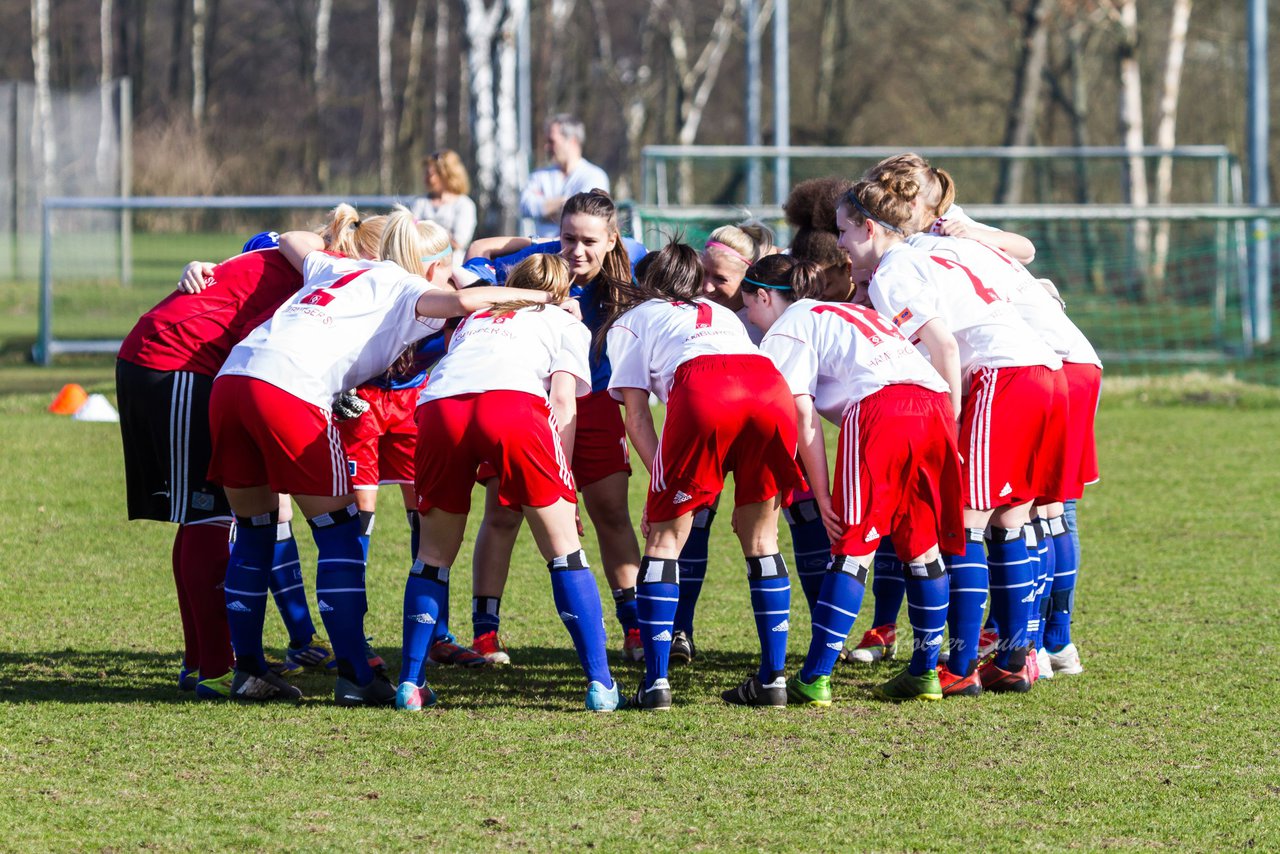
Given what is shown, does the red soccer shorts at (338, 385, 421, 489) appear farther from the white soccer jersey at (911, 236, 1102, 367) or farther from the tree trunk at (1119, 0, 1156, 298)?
the tree trunk at (1119, 0, 1156, 298)

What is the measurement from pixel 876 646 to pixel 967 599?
2.47 feet

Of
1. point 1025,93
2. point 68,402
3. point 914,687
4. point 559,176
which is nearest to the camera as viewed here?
point 914,687

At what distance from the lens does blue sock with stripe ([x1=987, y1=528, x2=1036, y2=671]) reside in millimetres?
4984

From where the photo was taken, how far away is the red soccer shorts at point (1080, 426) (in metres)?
4.99

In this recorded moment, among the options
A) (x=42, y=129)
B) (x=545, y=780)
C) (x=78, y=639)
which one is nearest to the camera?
(x=545, y=780)

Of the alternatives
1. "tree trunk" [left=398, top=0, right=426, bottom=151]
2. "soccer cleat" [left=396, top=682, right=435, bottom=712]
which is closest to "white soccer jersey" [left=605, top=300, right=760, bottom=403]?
"soccer cleat" [left=396, top=682, right=435, bottom=712]

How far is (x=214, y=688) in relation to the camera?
16.1 feet

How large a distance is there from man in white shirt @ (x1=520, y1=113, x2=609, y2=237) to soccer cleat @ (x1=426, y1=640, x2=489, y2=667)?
528 centimetres

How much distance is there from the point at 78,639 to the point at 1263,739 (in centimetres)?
412

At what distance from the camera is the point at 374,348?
480cm

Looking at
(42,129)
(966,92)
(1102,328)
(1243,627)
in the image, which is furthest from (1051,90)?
(1243,627)

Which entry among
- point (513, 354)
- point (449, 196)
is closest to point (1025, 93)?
point (449, 196)

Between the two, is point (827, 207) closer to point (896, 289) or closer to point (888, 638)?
point (896, 289)

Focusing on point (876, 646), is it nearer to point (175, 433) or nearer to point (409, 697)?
point (409, 697)
